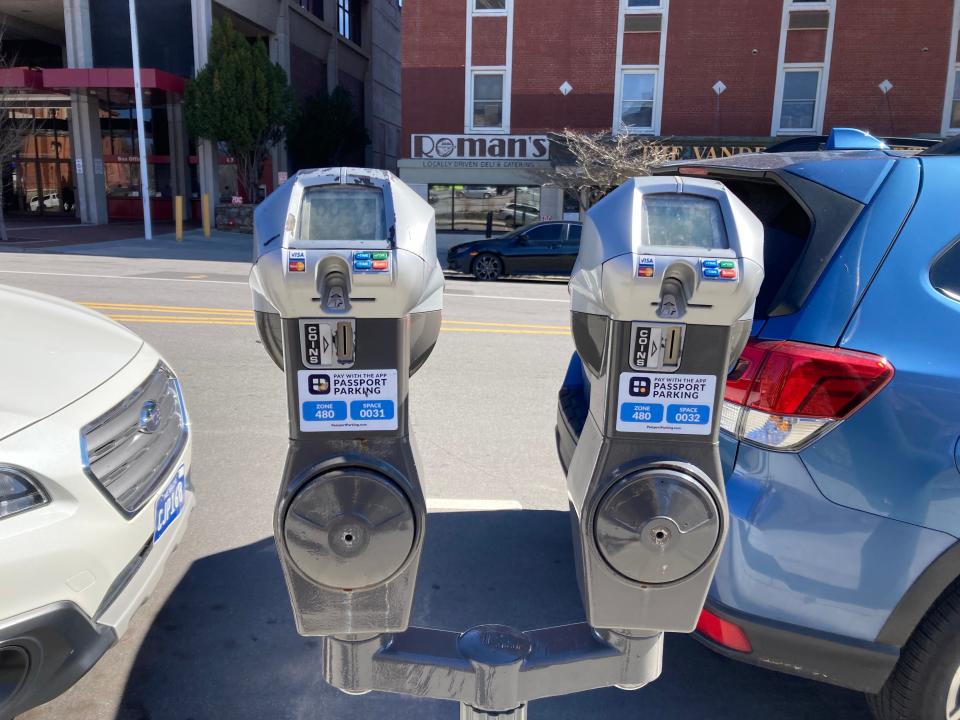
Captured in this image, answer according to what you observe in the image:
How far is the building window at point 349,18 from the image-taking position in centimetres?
3288

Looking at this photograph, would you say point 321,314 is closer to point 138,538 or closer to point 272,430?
point 138,538

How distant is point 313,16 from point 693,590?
31.2m

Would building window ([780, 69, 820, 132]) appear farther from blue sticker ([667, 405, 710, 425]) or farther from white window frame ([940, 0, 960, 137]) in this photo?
blue sticker ([667, 405, 710, 425])

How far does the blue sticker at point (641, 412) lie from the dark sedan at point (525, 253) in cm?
1317

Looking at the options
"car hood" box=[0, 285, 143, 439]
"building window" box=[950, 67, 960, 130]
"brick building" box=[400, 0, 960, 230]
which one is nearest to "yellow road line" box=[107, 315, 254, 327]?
"car hood" box=[0, 285, 143, 439]

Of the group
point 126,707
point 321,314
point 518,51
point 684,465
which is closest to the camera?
point 321,314

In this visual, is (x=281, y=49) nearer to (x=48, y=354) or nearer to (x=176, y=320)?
(x=176, y=320)

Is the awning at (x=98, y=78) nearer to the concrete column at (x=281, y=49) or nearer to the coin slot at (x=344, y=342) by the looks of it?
the concrete column at (x=281, y=49)

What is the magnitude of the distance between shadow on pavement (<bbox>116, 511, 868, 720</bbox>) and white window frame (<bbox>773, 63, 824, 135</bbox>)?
20.7m

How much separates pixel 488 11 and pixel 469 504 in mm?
20486

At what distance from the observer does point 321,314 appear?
5.06 feet

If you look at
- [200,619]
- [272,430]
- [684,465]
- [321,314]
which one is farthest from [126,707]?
[272,430]

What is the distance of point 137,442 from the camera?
2.48m

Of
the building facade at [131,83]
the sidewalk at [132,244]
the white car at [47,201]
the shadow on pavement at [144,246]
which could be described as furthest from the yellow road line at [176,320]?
the white car at [47,201]
